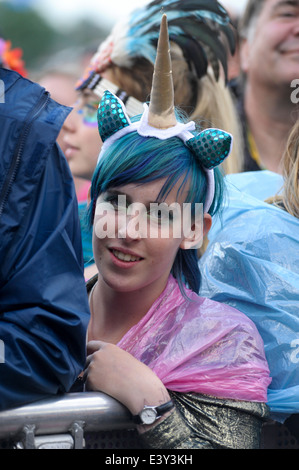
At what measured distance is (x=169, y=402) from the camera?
1527 mm

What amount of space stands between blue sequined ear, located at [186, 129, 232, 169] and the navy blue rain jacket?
461 mm

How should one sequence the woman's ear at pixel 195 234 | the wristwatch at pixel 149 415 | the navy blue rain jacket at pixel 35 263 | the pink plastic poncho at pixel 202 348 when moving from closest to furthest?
the navy blue rain jacket at pixel 35 263 < the wristwatch at pixel 149 415 < the pink plastic poncho at pixel 202 348 < the woman's ear at pixel 195 234

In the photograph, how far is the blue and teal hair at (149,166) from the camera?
5.73 ft

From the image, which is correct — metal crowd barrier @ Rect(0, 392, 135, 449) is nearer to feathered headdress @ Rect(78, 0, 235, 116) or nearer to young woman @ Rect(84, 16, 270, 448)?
young woman @ Rect(84, 16, 270, 448)

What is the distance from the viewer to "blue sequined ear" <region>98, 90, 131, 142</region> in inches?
71.2

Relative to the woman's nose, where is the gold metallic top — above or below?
below

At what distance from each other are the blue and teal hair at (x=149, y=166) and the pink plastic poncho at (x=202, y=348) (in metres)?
0.12

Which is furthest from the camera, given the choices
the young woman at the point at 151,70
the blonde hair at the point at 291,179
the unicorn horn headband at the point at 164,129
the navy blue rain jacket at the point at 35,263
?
the young woman at the point at 151,70

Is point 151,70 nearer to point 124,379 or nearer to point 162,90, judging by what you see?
point 162,90

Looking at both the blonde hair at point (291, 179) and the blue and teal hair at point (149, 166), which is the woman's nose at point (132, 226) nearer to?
the blue and teal hair at point (149, 166)

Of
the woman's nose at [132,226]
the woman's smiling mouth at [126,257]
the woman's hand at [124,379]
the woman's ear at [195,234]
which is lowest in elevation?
the woman's hand at [124,379]

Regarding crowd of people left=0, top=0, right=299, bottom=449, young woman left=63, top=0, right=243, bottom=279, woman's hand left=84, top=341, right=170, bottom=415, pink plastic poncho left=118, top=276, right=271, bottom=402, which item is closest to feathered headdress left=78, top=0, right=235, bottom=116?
young woman left=63, top=0, right=243, bottom=279

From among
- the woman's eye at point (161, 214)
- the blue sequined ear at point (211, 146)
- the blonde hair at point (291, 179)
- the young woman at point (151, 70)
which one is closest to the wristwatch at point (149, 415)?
the woman's eye at point (161, 214)
